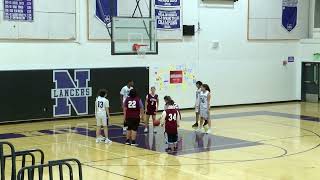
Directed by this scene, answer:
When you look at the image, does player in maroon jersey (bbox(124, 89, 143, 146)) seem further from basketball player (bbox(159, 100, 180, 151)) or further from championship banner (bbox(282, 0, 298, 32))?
championship banner (bbox(282, 0, 298, 32))

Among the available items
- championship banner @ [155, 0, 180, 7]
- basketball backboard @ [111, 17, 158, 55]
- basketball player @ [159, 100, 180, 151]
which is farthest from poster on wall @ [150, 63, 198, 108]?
basketball player @ [159, 100, 180, 151]

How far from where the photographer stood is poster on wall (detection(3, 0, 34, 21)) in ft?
63.2

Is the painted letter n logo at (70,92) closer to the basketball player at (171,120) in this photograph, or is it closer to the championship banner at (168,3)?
the championship banner at (168,3)

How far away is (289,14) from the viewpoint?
89.4 feet

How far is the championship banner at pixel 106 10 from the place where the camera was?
843 inches

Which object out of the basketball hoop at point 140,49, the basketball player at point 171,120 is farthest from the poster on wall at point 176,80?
the basketball player at point 171,120

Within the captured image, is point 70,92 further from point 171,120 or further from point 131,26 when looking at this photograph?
point 171,120

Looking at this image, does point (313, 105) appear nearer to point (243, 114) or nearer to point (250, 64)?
point (250, 64)

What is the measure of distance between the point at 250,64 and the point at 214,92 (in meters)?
2.47

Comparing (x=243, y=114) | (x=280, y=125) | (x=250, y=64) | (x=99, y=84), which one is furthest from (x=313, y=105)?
(x=99, y=84)

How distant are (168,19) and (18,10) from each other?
6.51m

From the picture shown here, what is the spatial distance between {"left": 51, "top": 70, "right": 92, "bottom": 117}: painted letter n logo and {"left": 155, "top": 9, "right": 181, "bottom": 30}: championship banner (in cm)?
394

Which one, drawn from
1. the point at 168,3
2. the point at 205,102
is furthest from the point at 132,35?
the point at 205,102

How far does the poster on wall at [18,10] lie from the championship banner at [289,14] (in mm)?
12697
